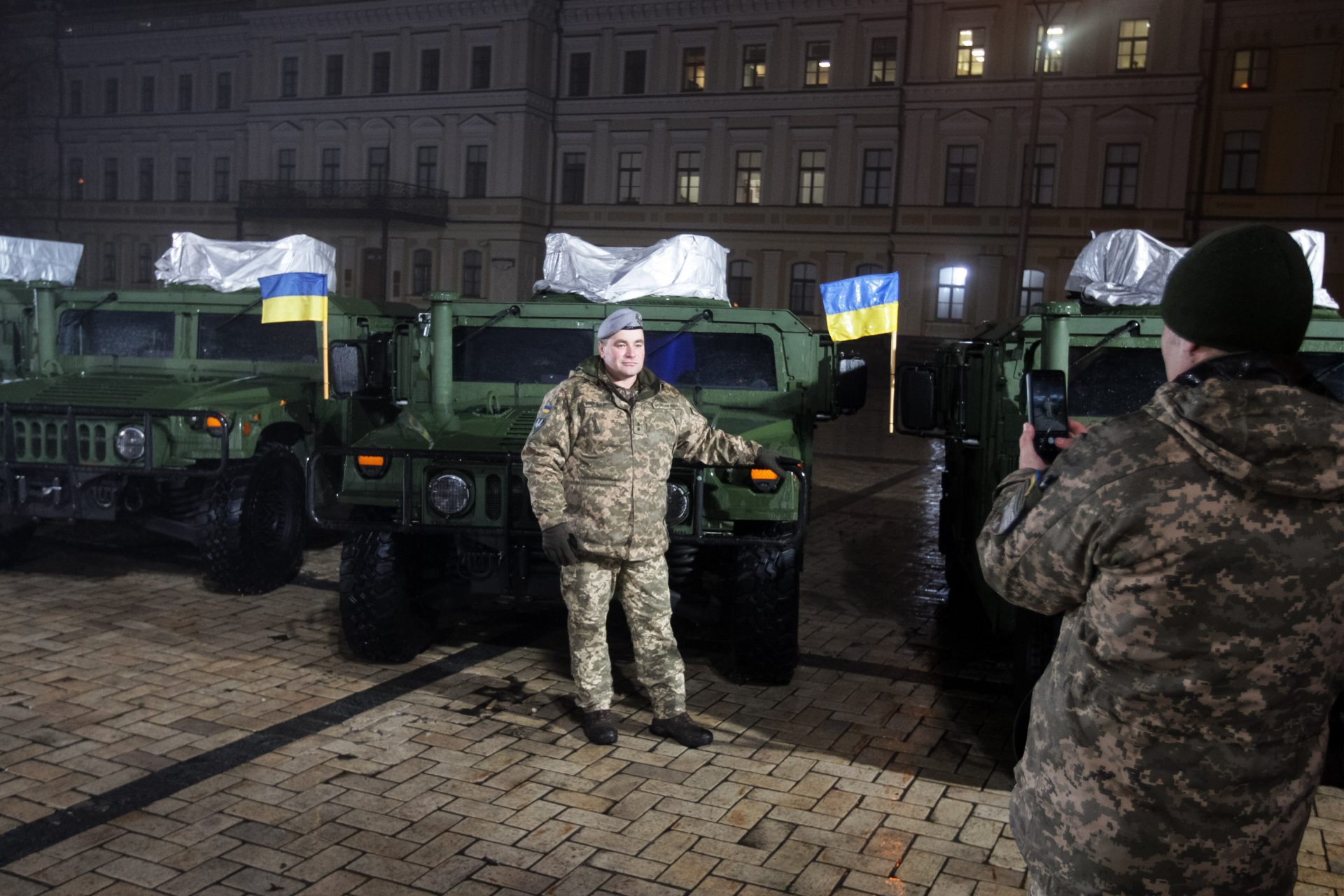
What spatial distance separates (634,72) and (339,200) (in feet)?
30.9

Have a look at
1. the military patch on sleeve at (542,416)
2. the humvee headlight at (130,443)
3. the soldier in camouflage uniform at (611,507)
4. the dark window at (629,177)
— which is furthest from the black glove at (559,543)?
the dark window at (629,177)

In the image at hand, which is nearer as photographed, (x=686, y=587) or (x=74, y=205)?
(x=686, y=587)

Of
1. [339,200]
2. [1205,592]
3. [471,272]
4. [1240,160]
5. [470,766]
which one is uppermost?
[1240,160]

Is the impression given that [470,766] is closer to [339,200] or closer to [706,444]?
[706,444]

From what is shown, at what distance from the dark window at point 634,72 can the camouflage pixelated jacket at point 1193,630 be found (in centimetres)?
3369

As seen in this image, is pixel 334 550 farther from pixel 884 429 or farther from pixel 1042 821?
pixel 884 429

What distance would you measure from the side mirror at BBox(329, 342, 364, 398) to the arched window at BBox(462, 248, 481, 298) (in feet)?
96.0

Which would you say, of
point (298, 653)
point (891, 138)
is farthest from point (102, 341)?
point (891, 138)

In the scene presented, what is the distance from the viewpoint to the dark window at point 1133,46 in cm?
2894

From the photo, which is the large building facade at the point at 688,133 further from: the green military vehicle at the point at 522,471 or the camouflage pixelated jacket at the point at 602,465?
the camouflage pixelated jacket at the point at 602,465

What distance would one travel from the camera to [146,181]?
132ft

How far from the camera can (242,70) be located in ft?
126

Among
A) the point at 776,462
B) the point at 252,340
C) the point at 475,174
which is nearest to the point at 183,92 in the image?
the point at 475,174

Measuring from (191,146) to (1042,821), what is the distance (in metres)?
42.3
